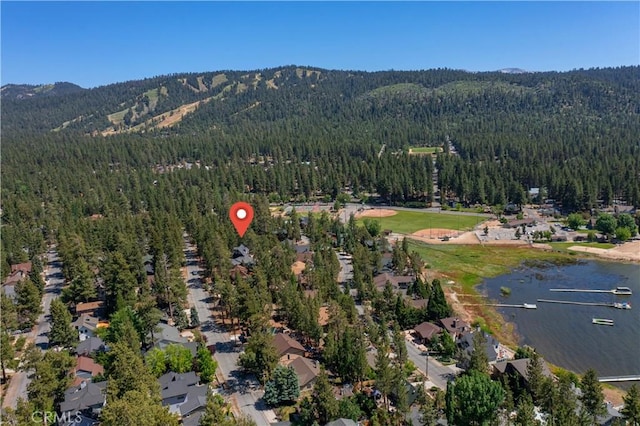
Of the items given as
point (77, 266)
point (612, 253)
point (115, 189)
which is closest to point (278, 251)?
point (77, 266)

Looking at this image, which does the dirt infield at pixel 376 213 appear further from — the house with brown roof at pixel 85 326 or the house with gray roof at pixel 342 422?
the house with gray roof at pixel 342 422

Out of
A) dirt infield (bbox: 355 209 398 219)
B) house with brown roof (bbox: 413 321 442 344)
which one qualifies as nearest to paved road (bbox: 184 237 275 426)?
house with brown roof (bbox: 413 321 442 344)

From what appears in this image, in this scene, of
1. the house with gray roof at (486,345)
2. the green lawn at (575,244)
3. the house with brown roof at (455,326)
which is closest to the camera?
the house with gray roof at (486,345)

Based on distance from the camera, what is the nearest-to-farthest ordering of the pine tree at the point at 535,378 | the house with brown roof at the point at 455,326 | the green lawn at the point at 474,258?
1. the pine tree at the point at 535,378
2. the house with brown roof at the point at 455,326
3. the green lawn at the point at 474,258

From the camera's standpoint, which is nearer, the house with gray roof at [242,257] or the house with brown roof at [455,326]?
the house with brown roof at [455,326]

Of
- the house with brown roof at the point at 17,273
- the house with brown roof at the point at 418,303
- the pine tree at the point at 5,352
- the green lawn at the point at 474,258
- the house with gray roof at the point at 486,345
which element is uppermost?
the pine tree at the point at 5,352

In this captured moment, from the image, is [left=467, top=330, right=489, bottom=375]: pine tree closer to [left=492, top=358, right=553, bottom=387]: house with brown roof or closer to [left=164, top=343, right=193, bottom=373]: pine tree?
[left=492, top=358, right=553, bottom=387]: house with brown roof

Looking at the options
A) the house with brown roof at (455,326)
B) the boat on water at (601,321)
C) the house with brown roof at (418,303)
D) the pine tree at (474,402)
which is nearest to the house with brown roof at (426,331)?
the house with brown roof at (455,326)
